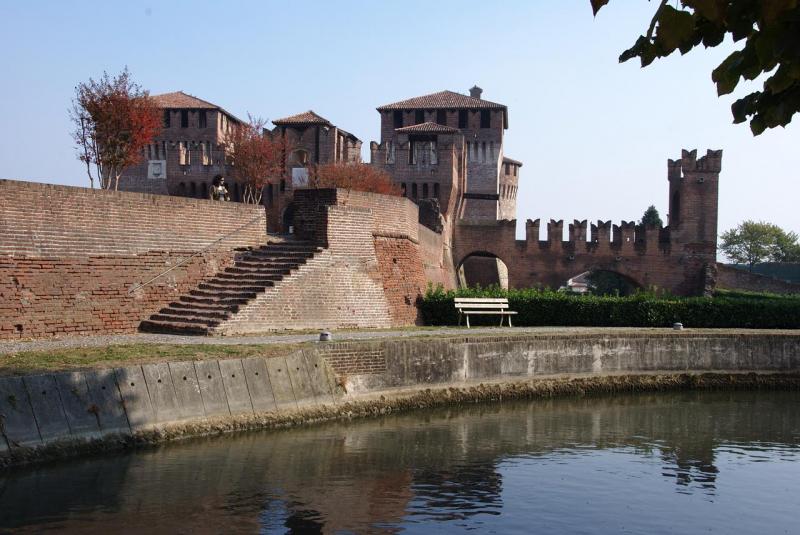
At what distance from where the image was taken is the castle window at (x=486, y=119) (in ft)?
182

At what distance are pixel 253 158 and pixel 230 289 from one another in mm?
31541

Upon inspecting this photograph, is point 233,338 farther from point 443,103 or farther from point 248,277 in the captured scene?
point 443,103

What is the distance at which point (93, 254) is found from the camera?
15375 millimetres

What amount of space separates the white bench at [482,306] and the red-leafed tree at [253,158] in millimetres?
26973

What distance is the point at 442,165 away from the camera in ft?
163

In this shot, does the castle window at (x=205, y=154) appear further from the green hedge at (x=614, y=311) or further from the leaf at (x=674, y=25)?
the leaf at (x=674, y=25)

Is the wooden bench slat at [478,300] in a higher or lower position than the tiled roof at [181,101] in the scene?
lower

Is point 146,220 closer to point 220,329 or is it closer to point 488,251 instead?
point 220,329

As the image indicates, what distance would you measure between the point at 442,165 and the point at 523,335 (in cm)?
3268

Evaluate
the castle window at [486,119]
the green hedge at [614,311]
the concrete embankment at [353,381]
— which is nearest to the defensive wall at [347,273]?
A: the green hedge at [614,311]

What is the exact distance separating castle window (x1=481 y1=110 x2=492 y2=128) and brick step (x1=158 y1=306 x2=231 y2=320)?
41424 millimetres

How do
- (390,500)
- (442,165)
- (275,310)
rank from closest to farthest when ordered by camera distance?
(390,500) < (275,310) < (442,165)

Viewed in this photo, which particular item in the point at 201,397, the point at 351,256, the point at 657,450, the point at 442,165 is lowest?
the point at 657,450

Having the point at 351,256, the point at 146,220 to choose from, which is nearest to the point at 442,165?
the point at 351,256
